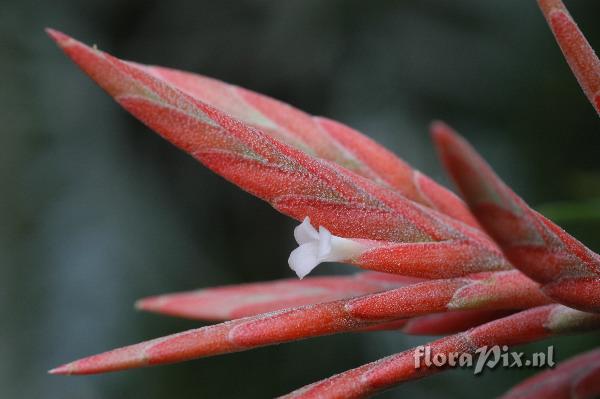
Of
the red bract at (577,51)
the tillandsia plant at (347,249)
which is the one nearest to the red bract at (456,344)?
the tillandsia plant at (347,249)

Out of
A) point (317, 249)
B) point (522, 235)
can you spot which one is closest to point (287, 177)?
point (317, 249)

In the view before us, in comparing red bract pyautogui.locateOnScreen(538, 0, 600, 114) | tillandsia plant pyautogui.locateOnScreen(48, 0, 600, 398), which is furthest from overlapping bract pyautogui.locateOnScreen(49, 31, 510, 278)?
red bract pyautogui.locateOnScreen(538, 0, 600, 114)

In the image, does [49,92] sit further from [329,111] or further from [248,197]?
[329,111]

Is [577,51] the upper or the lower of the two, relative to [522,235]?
upper

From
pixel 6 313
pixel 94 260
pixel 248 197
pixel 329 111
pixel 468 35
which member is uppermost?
pixel 468 35

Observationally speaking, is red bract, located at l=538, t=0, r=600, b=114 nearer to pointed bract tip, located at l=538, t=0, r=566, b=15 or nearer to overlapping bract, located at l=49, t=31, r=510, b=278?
pointed bract tip, located at l=538, t=0, r=566, b=15

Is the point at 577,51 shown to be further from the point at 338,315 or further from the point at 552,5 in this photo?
the point at 338,315

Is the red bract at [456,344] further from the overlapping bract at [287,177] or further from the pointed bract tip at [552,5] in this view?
the pointed bract tip at [552,5]

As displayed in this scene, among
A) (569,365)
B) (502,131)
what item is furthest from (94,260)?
(569,365)
